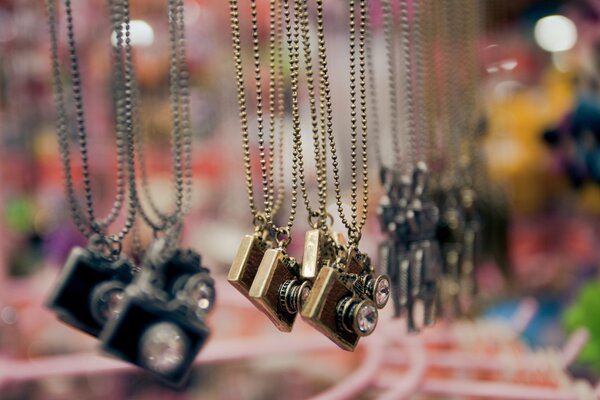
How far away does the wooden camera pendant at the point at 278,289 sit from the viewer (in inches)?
20.0

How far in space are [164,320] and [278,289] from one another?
9 centimetres

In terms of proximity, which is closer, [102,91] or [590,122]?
[590,122]

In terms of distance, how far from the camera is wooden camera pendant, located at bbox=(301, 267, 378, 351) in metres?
0.50

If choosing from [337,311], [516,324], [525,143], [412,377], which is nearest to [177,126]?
[337,311]

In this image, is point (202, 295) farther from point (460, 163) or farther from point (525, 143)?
point (525, 143)

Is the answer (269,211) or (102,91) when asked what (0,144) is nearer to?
(102,91)

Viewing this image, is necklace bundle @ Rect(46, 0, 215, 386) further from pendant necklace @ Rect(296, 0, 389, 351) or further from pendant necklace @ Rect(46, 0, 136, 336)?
pendant necklace @ Rect(296, 0, 389, 351)

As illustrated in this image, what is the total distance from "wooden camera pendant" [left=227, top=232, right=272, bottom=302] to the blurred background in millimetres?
327

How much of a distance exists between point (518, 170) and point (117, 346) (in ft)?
3.24

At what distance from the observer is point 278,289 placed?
520mm

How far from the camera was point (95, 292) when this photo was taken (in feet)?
1.91

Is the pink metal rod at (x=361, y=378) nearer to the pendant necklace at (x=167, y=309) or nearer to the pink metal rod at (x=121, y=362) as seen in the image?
the pink metal rod at (x=121, y=362)

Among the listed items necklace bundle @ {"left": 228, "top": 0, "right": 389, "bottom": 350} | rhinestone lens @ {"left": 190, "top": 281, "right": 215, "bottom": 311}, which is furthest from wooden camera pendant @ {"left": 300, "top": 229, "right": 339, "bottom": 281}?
rhinestone lens @ {"left": 190, "top": 281, "right": 215, "bottom": 311}

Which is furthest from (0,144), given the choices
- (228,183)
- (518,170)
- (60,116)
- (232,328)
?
(518,170)
